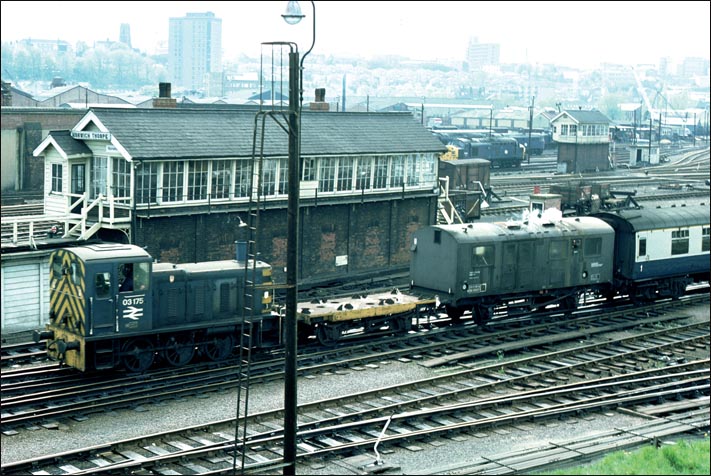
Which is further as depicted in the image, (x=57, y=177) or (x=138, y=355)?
(x=57, y=177)

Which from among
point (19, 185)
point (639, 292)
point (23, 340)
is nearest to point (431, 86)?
point (19, 185)

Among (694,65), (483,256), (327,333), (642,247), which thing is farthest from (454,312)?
(694,65)

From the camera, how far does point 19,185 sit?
44.9 metres

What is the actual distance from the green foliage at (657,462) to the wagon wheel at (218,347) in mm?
10296

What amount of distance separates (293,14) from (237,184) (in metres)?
19.3

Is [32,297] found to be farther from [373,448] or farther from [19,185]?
[19,185]

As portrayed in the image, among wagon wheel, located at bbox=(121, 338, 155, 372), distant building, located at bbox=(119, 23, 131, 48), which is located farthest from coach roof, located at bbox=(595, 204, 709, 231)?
distant building, located at bbox=(119, 23, 131, 48)

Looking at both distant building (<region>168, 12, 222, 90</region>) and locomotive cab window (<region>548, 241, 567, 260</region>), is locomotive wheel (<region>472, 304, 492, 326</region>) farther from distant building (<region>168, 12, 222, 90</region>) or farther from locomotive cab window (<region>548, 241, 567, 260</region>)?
distant building (<region>168, 12, 222, 90</region>)

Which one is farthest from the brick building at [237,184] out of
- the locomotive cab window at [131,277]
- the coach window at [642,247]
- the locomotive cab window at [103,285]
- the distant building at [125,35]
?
the coach window at [642,247]

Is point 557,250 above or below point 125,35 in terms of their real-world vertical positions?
below

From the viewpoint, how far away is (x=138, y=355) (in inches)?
803

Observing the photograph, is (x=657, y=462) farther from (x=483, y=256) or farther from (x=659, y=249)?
(x=659, y=249)

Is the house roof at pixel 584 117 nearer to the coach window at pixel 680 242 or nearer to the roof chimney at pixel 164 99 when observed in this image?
the coach window at pixel 680 242

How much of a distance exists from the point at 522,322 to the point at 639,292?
19.2 ft
